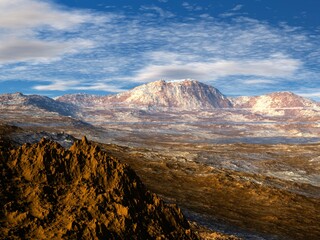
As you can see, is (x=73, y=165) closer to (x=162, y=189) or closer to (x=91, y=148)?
(x=91, y=148)

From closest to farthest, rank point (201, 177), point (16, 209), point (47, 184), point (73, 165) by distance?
point (16, 209), point (47, 184), point (73, 165), point (201, 177)

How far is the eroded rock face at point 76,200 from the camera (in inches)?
442

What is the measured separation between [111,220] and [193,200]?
28.4m

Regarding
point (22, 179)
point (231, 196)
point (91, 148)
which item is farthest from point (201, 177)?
point (22, 179)

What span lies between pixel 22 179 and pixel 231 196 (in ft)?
113

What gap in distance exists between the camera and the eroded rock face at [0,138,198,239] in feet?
36.8

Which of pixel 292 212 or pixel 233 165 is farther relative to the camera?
pixel 233 165

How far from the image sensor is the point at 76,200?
12883mm

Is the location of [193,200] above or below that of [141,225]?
below

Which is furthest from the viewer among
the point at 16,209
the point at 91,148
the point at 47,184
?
the point at 91,148

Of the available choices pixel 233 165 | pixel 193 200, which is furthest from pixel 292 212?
pixel 233 165

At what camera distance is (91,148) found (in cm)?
1744

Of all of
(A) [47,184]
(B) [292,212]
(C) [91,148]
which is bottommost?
(B) [292,212]

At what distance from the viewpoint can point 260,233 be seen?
96.1 feet
